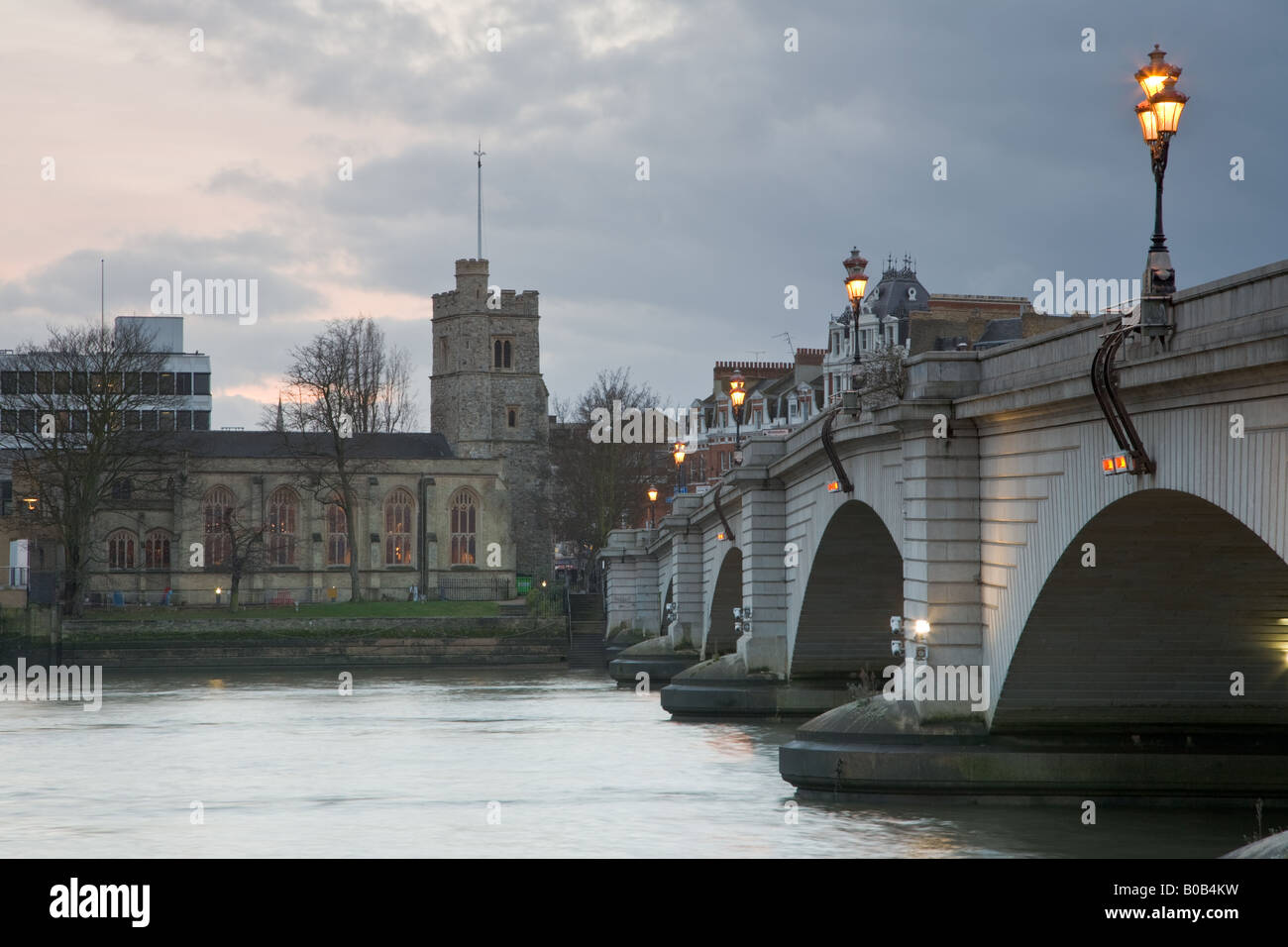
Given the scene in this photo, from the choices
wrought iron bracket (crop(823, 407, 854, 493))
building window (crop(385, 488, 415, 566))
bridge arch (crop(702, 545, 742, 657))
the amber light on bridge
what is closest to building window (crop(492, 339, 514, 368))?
building window (crop(385, 488, 415, 566))

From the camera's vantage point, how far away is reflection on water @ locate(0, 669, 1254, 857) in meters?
21.1

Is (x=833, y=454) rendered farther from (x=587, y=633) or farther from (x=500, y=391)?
(x=500, y=391)

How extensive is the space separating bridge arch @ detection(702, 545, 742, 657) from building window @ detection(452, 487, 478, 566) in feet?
145

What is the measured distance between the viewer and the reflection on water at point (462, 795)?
2108cm

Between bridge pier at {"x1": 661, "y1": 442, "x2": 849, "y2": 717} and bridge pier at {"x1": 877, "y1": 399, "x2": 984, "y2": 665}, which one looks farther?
bridge pier at {"x1": 661, "y1": 442, "x2": 849, "y2": 717}

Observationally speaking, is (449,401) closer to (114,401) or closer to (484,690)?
(114,401)

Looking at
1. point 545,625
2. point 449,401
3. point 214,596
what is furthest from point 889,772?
point 449,401

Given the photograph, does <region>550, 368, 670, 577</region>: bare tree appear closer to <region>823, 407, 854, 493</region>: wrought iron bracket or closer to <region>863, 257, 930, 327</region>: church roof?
<region>863, 257, 930, 327</region>: church roof

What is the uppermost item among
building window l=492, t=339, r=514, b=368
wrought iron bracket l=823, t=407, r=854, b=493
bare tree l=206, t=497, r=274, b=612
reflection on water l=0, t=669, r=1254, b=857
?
building window l=492, t=339, r=514, b=368

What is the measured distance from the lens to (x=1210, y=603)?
66.5ft

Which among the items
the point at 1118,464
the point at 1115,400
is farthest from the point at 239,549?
the point at 1115,400

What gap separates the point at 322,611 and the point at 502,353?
38.0 meters

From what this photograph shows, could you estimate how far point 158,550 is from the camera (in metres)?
90.3
